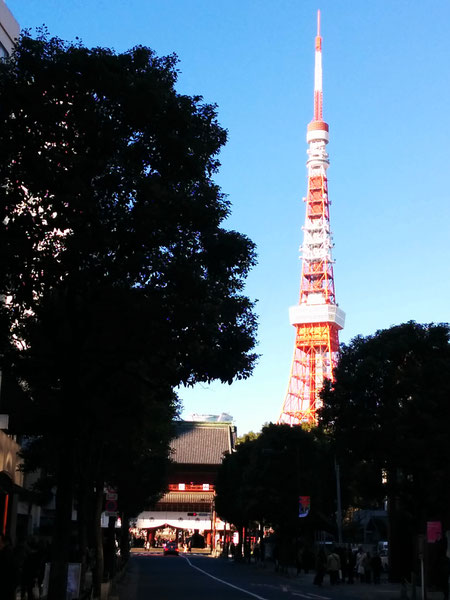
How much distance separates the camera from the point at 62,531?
17531 mm

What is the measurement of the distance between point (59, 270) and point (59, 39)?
4899 millimetres

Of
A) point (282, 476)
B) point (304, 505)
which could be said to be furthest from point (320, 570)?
point (282, 476)

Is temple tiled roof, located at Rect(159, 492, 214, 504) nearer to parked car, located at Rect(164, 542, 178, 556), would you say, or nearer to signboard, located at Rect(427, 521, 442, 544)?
parked car, located at Rect(164, 542, 178, 556)

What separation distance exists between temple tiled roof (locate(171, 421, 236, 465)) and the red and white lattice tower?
28.6 feet

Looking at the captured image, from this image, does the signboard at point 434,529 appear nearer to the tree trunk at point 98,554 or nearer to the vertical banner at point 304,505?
the tree trunk at point 98,554

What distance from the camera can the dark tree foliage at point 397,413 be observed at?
30188 millimetres

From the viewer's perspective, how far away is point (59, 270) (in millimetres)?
16844

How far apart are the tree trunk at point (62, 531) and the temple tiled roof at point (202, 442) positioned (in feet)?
325

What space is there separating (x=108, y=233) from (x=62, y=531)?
618 centimetres

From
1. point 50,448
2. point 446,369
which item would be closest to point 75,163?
point 50,448

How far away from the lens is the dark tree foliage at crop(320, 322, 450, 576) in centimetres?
3019

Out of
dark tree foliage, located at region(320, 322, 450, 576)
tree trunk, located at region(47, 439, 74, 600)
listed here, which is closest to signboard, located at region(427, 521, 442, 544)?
dark tree foliage, located at region(320, 322, 450, 576)

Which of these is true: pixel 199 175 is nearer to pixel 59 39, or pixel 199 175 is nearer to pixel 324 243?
pixel 59 39

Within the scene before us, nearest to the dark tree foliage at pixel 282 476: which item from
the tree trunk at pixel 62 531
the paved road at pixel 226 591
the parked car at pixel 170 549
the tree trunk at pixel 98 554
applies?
the paved road at pixel 226 591
